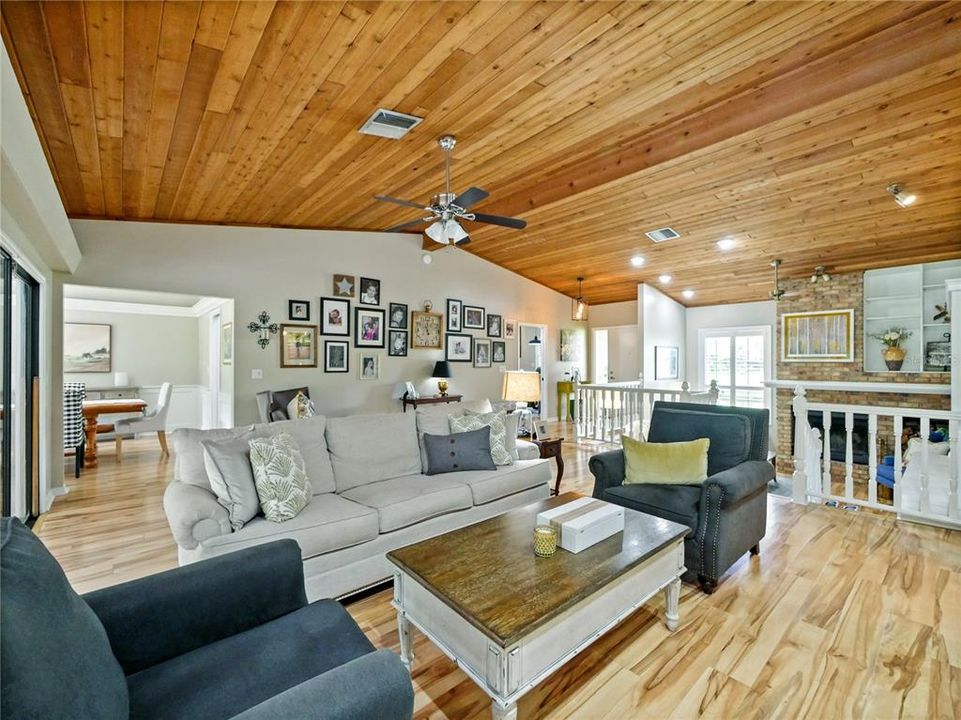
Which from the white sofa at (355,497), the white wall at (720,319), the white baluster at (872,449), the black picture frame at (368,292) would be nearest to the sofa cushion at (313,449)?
the white sofa at (355,497)

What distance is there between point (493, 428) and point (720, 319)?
22.4ft

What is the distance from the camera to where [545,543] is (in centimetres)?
190

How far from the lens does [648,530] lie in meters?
2.16

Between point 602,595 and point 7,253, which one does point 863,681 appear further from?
point 7,253

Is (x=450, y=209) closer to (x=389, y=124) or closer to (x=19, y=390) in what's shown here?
(x=389, y=124)

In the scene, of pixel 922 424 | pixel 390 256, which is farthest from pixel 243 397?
pixel 922 424

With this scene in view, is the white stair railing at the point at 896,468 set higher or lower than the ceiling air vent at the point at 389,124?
lower

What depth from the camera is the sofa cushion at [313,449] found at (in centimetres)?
282

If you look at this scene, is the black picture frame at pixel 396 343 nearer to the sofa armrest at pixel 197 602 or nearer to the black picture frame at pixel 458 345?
the black picture frame at pixel 458 345

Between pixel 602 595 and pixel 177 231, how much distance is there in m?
5.38

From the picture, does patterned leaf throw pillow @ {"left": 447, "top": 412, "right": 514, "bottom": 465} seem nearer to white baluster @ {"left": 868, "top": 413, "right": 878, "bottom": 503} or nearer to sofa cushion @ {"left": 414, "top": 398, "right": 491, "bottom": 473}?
sofa cushion @ {"left": 414, "top": 398, "right": 491, "bottom": 473}

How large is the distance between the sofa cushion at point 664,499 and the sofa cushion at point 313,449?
180 cm

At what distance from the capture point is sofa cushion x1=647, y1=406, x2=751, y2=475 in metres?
2.94

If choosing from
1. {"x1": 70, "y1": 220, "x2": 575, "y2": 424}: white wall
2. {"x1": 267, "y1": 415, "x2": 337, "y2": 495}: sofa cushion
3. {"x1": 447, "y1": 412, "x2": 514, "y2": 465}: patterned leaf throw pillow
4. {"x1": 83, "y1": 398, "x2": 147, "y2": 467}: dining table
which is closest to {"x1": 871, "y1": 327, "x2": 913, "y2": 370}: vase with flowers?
{"x1": 70, "y1": 220, "x2": 575, "y2": 424}: white wall
